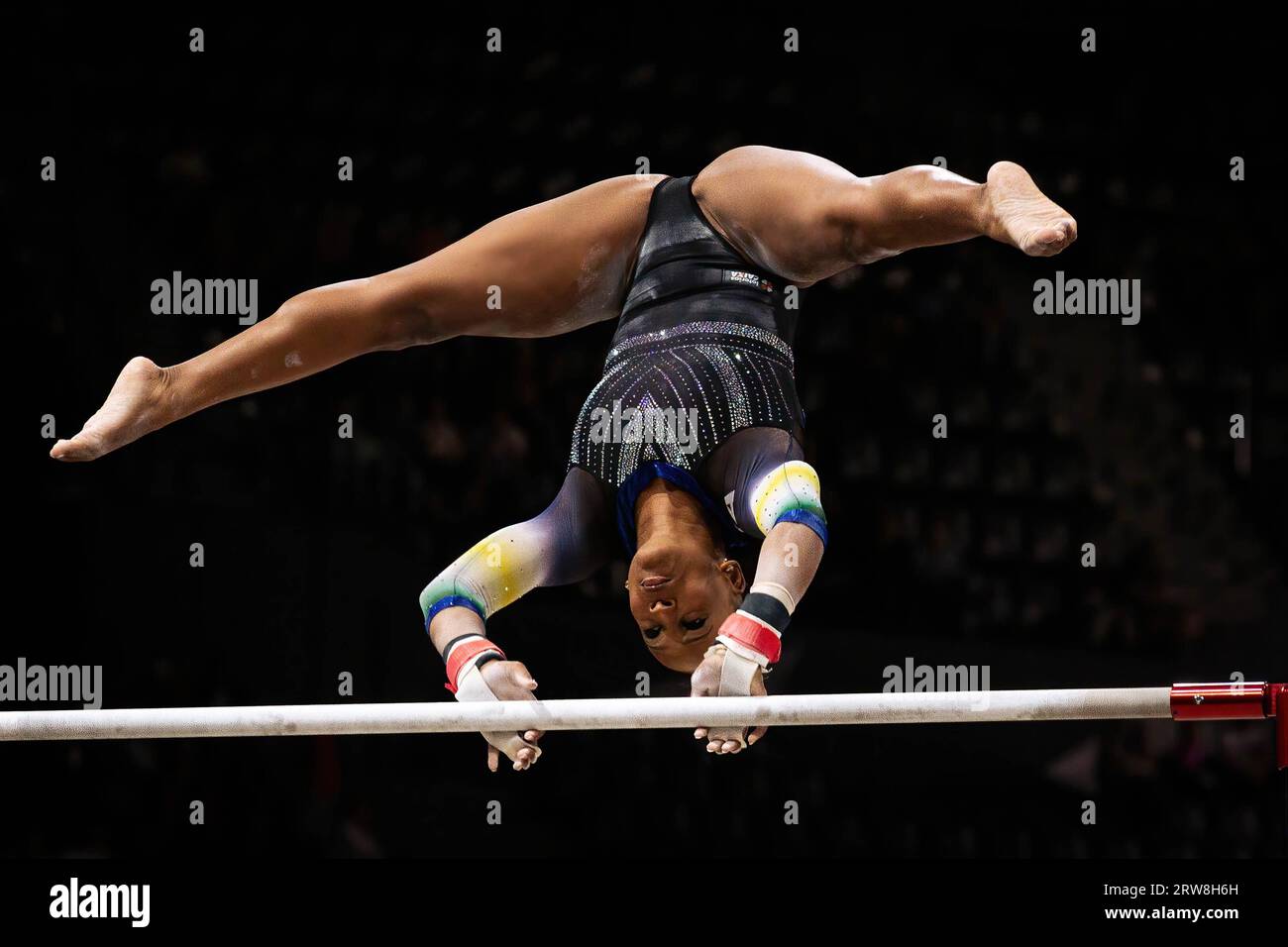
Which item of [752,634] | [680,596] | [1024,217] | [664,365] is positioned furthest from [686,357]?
[1024,217]

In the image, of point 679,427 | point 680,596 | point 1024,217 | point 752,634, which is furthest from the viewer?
point 679,427

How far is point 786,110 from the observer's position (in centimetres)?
593

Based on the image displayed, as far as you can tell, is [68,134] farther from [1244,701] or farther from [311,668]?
[1244,701]

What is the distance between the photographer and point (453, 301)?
4688mm

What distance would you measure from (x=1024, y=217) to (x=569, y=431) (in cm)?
266

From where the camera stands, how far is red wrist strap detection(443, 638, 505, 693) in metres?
4.00

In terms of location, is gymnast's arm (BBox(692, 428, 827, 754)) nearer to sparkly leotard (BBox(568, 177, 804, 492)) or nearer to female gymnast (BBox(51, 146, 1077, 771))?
female gymnast (BBox(51, 146, 1077, 771))

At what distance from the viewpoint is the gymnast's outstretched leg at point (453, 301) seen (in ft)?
15.1

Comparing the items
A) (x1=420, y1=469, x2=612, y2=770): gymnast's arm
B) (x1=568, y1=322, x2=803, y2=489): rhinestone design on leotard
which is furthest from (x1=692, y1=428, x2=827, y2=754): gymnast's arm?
(x1=420, y1=469, x2=612, y2=770): gymnast's arm

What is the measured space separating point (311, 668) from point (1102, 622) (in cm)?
264

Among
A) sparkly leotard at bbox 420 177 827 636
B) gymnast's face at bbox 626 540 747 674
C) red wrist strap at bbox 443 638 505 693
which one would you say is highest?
sparkly leotard at bbox 420 177 827 636

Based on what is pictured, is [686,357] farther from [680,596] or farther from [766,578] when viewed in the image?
[766,578]

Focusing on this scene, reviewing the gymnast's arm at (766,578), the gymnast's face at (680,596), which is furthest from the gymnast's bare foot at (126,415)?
the gymnast's arm at (766,578)

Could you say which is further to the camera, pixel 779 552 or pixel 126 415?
pixel 126 415
